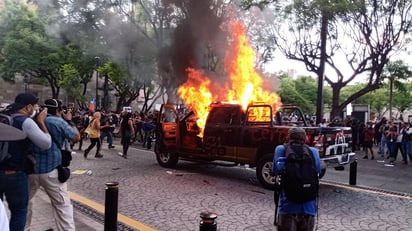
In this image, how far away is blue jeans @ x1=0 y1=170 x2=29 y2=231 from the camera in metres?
3.29

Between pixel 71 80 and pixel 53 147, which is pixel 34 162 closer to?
pixel 53 147

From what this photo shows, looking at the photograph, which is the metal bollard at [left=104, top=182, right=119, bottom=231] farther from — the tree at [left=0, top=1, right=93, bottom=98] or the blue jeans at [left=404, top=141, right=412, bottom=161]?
the tree at [left=0, top=1, right=93, bottom=98]

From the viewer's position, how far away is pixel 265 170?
7395 mm

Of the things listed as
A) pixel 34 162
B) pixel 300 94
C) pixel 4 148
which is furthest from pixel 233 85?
pixel 300 94

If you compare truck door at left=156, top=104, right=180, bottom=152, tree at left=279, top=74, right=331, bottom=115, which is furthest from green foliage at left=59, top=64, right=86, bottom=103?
tree at left=279, top=74, right=331, bottom=115

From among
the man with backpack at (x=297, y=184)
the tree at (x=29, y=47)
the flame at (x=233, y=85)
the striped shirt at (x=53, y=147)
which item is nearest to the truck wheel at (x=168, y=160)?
the flame at (x=233, y=85)

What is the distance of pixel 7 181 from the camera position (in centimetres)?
329

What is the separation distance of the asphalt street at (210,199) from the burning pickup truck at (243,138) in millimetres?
478

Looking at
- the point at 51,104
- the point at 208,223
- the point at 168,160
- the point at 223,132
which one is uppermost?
the point at 51,104

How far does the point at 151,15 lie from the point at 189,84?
6.07m

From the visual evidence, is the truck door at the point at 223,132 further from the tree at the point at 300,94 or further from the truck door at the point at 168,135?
the tree at the point at 300,94

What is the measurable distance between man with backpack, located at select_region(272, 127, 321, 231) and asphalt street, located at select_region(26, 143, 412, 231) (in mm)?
1600

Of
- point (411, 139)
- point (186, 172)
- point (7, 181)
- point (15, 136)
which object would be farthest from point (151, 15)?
point (15, 136)

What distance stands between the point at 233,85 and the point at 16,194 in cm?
870
